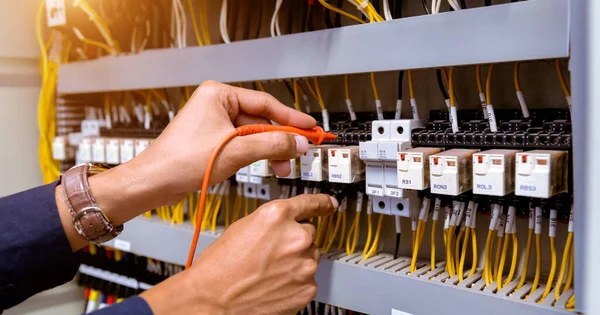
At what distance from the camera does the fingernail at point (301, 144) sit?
931 millimetres

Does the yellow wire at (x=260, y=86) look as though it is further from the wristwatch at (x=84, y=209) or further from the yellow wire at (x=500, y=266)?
the yellow wire at (x=500, y=266)

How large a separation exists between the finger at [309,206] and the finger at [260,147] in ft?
0.29

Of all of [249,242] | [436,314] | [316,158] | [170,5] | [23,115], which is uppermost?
[170,5]

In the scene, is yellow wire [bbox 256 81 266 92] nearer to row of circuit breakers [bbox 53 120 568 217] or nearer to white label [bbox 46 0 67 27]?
row of circuit breakers [bbox 53 120 568 217]

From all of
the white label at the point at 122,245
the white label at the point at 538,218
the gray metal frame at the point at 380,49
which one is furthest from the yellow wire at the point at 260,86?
the white label at the point at 538,218

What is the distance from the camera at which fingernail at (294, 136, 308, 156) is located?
931 millimetres

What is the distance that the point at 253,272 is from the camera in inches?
30.1

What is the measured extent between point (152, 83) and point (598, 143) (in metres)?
1.00

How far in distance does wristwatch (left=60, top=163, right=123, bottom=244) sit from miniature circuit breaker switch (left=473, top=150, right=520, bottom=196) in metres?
0.67

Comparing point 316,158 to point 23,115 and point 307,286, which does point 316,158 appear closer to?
point 307,286

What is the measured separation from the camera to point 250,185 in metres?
1.26

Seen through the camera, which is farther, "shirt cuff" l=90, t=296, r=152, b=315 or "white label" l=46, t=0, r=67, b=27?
"white label" l=46, t=0, r=67, b=27

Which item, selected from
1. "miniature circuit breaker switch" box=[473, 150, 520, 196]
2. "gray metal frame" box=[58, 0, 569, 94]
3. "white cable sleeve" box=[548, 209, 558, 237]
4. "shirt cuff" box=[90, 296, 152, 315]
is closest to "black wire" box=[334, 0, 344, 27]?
"gray metal frame" box=[58, 0, 569, 94]

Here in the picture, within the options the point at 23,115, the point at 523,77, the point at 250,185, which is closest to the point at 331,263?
the point at 250,185
